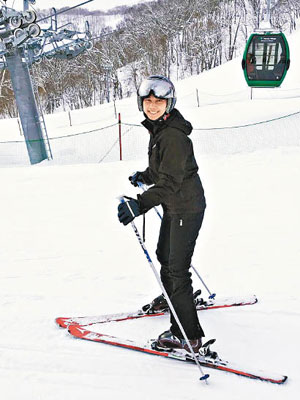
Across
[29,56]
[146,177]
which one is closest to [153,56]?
[29,56]

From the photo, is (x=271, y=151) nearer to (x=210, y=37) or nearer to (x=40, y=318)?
(x=40, y=318)

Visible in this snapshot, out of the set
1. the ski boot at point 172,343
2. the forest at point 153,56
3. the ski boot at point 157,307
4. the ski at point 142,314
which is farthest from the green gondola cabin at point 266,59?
the forest at point 153,56

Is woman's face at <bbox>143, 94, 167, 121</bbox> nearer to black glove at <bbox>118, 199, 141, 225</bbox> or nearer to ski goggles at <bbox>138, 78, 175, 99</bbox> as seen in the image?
ski goggles at <bbox>138, 78, 175, 99</bbox>

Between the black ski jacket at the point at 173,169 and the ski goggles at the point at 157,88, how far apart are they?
0.11 m

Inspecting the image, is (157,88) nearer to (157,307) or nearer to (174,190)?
(174,190)

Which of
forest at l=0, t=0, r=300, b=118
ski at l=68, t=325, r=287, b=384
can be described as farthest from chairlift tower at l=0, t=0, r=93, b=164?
forest at l=0, t=0, r=300, b=118

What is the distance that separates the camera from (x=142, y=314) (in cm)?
329

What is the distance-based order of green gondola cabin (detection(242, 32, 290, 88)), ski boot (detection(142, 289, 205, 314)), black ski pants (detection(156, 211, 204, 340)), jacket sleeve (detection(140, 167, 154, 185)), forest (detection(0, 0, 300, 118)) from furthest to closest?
forest (detection(0, 0, 300, 118)) < green gondola cabin (detection(242, 32, 290, 88)) < ski boot (detection(142, 289, 205, 314)) < jacket sleeve (detection(140, 167, 154, 185)) < black ski pants (detection(156, 211, 204, 340))

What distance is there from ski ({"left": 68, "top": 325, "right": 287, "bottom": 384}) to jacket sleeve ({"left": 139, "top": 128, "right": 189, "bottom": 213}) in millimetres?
1098

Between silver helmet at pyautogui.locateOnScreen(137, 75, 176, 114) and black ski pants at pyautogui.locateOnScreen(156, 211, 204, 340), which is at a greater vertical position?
silver helmet at pyautogui.locateOnScreen(137, 75, 176, 114)

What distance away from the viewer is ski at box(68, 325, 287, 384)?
247 cm

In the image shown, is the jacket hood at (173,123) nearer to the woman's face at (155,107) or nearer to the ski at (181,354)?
the woman's face at (155,107)

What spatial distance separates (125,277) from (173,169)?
2.13 metres

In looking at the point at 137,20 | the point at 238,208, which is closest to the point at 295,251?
the point at 238,208
